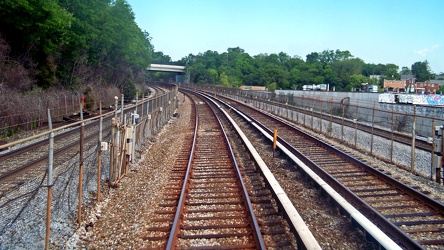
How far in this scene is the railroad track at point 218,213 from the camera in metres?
5.79

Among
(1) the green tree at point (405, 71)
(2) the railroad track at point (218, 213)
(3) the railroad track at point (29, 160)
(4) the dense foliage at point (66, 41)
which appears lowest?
(2) the railroad track at point (218, 213)

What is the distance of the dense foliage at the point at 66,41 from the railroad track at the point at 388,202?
18753 millimetres

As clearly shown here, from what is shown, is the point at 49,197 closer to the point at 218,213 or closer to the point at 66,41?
the point at 218,213

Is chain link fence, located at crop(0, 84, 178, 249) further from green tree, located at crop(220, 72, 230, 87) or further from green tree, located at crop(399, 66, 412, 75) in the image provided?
green tree, located at crop(399, 66, 412, 75)

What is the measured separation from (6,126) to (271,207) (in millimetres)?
13436

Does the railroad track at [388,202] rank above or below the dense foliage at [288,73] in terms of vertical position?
below

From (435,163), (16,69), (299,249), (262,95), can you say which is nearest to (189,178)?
(299,249)

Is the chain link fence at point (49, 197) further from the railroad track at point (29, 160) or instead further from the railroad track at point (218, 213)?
the railroad track at point (218, 213)

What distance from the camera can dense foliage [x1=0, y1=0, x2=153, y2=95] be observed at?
2255 cm

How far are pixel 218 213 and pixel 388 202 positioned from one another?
3.70 metres

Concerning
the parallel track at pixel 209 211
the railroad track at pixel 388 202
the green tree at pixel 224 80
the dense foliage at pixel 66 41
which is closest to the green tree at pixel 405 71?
the green tree at pixel 224 80

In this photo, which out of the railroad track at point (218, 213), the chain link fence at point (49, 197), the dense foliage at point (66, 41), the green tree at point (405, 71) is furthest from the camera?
the green tree at point (405, 71)

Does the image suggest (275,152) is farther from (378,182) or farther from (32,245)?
(32,245)

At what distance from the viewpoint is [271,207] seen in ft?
24.3
